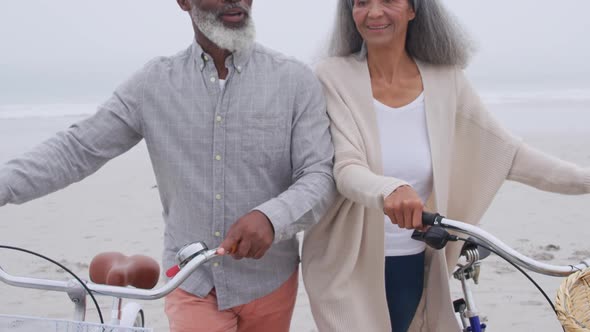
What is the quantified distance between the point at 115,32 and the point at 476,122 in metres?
40.5

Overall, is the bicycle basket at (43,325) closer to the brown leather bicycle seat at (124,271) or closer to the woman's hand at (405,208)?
the brown leather bicycle seat at (124,271)

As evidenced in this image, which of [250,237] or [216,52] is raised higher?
[216,52]

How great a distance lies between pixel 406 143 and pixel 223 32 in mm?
765

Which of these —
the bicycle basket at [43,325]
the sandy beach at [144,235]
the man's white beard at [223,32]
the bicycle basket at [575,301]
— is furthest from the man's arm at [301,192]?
the sandy beach at [144,235]

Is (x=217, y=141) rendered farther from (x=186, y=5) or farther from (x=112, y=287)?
(x=112, y=287)

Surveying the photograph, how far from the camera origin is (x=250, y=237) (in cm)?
248

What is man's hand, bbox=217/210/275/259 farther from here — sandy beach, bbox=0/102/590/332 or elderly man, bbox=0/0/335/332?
sandy beach, bbox=0/102/590/332

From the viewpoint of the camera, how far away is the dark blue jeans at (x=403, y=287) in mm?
2980

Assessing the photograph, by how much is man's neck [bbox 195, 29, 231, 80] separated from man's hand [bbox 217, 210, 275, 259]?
579 mm

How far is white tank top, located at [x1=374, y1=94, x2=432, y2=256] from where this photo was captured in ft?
9.40

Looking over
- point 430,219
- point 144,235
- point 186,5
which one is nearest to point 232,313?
point 430,219

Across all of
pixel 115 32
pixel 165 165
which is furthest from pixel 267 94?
pixel 115 32

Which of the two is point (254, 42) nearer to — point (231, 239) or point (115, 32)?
point (231, 239)

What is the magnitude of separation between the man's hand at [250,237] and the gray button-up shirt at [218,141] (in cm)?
19
